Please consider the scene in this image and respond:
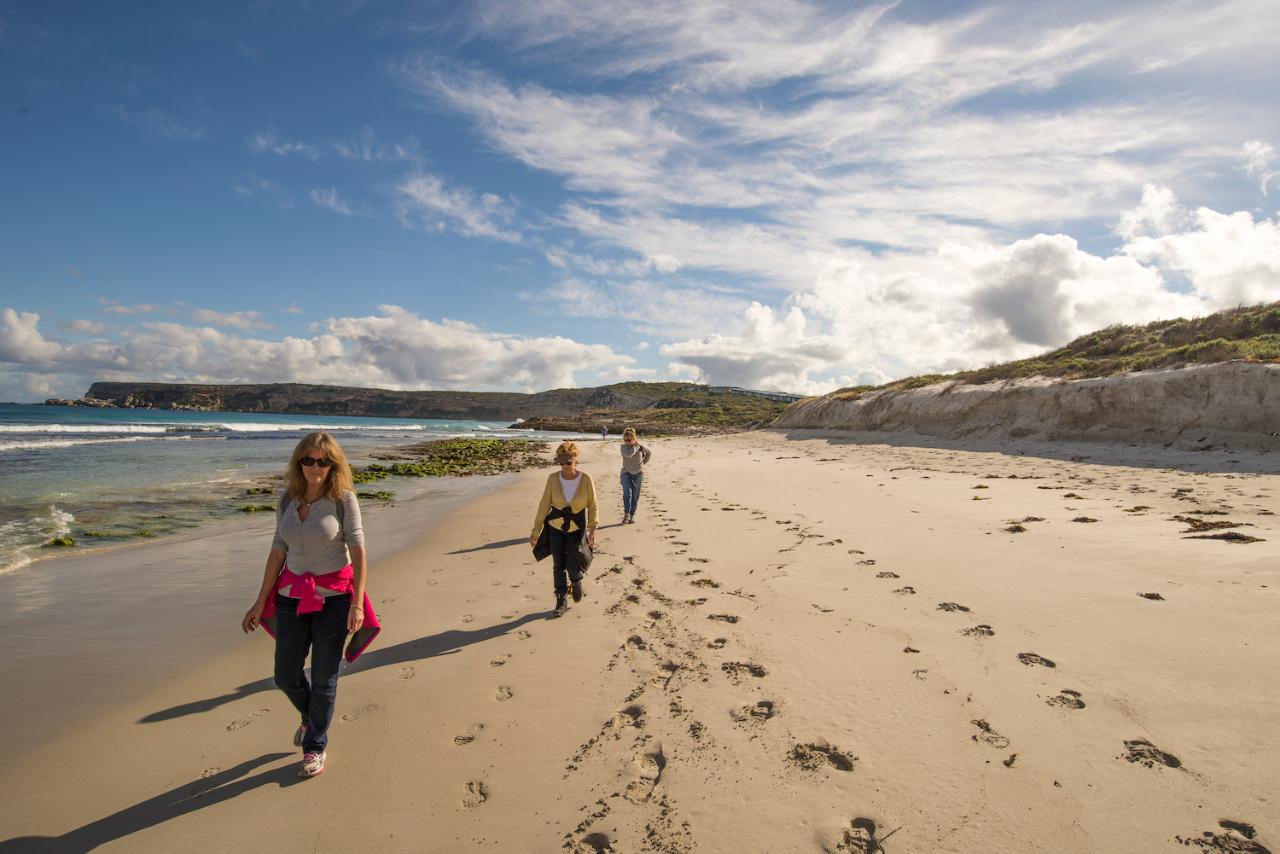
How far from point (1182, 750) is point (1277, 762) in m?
0.40

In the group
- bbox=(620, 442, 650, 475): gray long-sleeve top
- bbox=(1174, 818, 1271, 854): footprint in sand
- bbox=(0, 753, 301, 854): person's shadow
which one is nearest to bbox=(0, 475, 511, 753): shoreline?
bbox=(0, 753, 301, 854): person's shadow

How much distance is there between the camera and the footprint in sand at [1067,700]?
391cm

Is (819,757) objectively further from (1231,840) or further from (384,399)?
(384,399)

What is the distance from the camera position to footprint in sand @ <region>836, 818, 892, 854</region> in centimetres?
282

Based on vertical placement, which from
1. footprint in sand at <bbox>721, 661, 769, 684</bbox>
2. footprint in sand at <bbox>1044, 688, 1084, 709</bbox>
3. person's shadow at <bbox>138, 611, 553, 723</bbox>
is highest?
footprint in sand at <bbox>1044, 688, 1084, 709</bbox>

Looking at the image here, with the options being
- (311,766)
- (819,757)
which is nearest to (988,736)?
(819,757)

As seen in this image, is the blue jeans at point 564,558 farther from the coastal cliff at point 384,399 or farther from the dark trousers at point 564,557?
the coastal cliff at point 384,399

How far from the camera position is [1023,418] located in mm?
23297

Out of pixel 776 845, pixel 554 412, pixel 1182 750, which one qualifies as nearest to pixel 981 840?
pixel 776 845

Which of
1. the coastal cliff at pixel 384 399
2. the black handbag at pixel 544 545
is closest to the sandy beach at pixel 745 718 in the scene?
the black handbag at pixel 544 545

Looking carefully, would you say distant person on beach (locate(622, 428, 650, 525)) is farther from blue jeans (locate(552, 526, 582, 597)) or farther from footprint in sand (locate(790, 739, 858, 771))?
footprint in sand (locate(790, 739, 858, 771))

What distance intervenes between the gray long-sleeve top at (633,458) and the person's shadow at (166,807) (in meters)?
7.90

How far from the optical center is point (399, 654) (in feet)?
18.2

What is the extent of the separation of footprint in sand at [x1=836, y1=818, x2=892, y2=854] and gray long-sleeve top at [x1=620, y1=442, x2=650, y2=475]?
8403 mm
